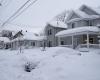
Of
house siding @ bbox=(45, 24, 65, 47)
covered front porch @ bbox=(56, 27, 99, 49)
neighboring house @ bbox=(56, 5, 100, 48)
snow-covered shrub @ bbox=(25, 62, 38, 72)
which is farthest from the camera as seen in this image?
house siding @ bbox=(45, 24, 65, 47)

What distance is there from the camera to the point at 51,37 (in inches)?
1261

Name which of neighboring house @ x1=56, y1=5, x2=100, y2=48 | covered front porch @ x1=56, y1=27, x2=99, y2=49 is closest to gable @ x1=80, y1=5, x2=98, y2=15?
neighboring house @ x1=56, y1=5, x2=100, y2=48

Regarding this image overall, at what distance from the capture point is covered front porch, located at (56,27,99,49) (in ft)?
66.1

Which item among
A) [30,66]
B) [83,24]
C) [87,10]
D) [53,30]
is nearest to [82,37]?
[83,24]

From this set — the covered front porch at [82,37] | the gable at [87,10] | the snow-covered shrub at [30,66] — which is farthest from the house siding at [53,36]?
the snow-covered shrub at [30,66]

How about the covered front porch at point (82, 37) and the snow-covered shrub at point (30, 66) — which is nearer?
the snow-covered shrub at point (30, 66)

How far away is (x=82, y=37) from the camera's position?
23922 mm

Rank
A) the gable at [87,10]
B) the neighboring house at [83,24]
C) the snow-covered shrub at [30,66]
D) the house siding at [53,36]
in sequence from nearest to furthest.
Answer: the snow-covered shrub at [30,66] < the neighboring house at [83,24] < the gable at [87,10] < the house siding at [53,36]

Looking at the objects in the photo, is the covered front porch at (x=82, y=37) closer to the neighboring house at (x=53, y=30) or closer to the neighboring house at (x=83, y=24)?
the neighboring house at (x=83, y=24)

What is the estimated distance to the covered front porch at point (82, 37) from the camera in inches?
794

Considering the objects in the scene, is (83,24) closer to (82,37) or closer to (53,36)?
(82,37)

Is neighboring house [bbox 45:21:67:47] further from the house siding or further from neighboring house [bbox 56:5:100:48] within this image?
neighboring house [bbox 56:5:100:48]

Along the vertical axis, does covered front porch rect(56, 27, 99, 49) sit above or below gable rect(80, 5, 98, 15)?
below

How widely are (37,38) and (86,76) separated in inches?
1322
